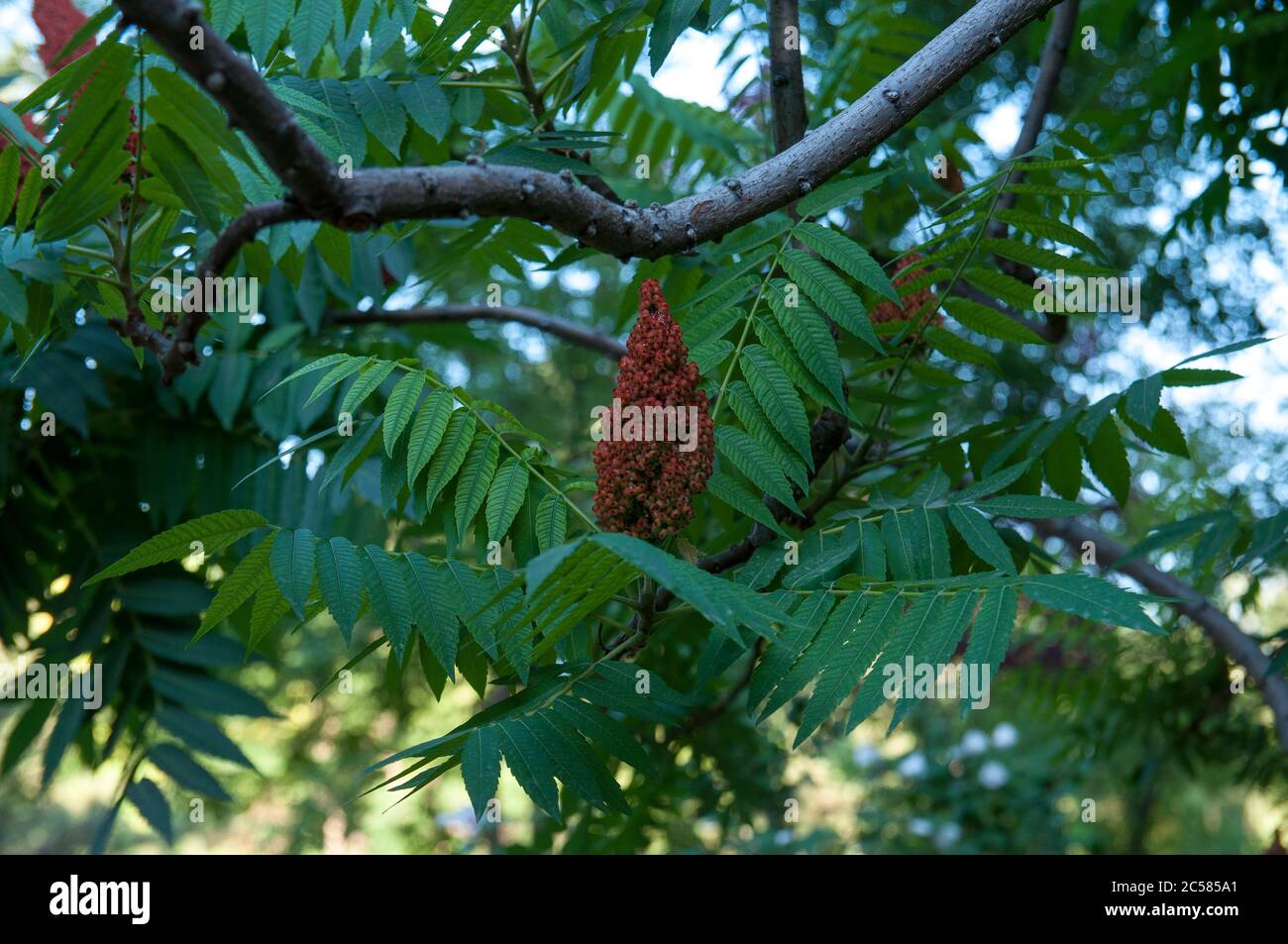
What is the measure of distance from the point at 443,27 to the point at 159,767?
7.34 ft

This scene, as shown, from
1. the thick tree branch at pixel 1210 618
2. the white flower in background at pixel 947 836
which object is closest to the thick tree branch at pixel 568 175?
the thick tree branch at pixel 1210 618

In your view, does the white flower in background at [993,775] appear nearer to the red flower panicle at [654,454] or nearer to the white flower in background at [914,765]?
the white flower in background at [914,765]

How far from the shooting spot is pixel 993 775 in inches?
251

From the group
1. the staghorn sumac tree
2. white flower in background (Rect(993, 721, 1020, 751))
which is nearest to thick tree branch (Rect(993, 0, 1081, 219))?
the staghorn sumac tree

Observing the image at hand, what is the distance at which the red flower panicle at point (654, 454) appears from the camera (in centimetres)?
199

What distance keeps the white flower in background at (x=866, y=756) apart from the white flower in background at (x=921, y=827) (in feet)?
1.47

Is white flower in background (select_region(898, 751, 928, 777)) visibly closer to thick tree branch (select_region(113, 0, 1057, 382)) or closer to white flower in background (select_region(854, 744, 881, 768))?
white flower in background (select_region(854, 744, 881, 768))

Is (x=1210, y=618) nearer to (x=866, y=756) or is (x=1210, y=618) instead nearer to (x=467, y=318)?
(x=467, y=318)

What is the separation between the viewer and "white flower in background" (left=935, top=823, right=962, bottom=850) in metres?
6.36

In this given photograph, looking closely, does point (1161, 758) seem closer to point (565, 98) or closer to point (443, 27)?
point (565, 98)

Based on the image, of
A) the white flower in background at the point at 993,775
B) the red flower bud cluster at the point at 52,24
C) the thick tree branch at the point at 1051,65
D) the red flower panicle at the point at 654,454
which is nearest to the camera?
the red flower panicle at the point at 654,454

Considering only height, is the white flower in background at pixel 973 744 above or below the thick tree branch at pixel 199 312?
below

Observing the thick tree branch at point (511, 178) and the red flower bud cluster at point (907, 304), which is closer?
the thick tree branch at point (511, 178)

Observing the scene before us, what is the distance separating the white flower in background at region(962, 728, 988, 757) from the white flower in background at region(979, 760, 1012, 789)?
0.33ft
